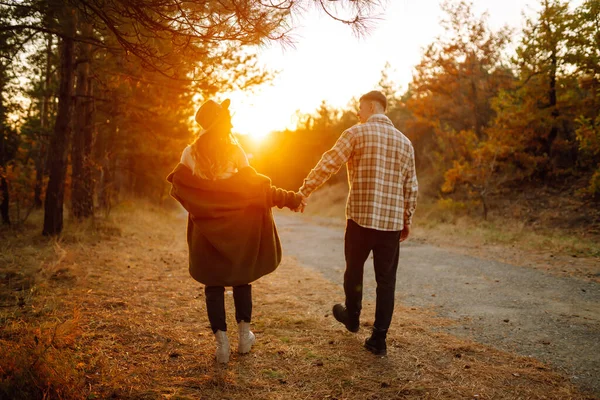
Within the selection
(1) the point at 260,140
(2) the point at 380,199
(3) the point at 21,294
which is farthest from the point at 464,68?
(1) the point at 260,140

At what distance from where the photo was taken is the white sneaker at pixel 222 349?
3.03 meters

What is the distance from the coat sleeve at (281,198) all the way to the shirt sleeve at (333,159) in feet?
0.51

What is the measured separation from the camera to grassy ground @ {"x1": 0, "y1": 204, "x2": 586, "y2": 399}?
99.5 inches

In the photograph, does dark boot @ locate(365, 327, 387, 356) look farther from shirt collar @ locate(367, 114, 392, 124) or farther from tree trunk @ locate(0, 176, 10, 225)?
tree trunk @ locate(0, 176, 10, 225)

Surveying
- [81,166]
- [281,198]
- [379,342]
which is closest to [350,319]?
[379,342]

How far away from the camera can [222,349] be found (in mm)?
3029

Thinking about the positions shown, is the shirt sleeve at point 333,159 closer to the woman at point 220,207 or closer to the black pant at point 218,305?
the woman at point 220,207

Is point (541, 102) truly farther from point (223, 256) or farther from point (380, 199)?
point (223, 256)

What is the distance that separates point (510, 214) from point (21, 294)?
14.4 metres

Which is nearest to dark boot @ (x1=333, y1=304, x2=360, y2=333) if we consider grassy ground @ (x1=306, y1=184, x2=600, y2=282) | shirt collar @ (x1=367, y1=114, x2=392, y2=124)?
shirt collar @ (x1=367, y1=114, x2=392, y2=124)

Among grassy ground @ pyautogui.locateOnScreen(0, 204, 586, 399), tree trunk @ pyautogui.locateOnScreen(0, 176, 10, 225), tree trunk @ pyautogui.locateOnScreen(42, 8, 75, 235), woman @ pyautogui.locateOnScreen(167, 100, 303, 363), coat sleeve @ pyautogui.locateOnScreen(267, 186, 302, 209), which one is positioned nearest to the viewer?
grassy ground @ pyautogui.locateOnScreen(0, 204, 586, 399)

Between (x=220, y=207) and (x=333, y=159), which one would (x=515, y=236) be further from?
(x=220, y=207)

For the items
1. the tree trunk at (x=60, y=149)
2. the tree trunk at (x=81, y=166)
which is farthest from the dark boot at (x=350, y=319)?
the tree trunk at (x=81, y=166)

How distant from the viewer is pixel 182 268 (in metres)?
6.89
